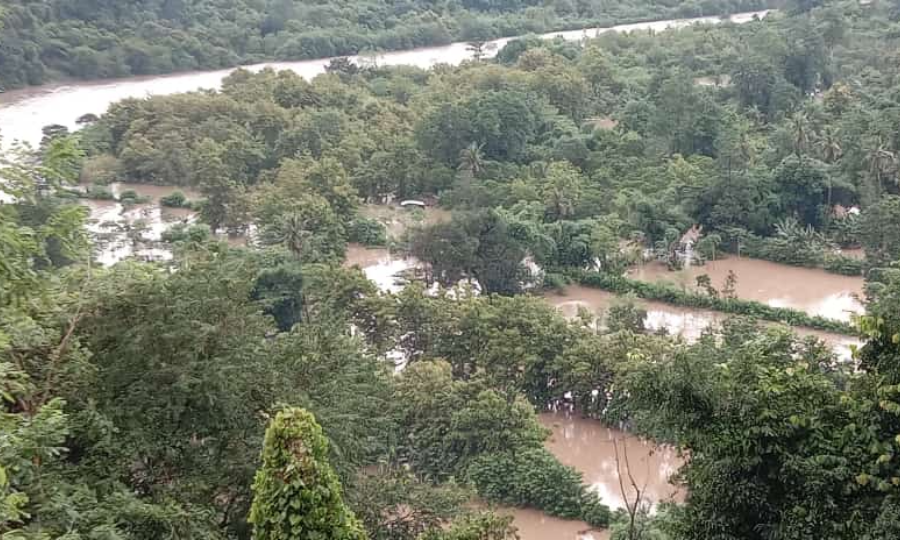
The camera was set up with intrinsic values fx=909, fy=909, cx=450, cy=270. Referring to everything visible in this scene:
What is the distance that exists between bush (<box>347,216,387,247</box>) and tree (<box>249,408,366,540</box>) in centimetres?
1912

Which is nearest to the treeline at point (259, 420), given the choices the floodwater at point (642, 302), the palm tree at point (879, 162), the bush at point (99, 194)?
the floodwater at point (642, 302)

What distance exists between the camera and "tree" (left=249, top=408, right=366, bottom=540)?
17.1ft

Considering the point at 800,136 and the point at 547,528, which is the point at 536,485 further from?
the point at 800,136

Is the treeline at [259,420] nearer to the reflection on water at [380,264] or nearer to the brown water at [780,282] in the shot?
the reflection on water at [380,264]

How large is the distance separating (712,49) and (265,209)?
87.2 feet

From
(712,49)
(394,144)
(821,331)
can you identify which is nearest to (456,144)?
(394,144)

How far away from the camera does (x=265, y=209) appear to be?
75.0 feet

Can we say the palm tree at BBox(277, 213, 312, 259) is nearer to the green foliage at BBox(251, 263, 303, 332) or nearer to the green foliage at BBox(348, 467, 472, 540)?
the green foliage at BBox(251, 263, 303, 332)

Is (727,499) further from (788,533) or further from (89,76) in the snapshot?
(89,76)

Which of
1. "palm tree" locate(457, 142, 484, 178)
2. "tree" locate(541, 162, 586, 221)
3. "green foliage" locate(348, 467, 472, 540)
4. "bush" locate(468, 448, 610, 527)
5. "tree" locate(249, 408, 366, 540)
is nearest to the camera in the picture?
"tree" locate(249, 408, 366, 540)

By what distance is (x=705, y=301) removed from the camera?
65.7 ft

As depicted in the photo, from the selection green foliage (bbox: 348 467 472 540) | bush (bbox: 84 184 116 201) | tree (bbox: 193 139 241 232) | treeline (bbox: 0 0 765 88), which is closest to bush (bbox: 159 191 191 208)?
bush (bbox: 84 184 116 201)

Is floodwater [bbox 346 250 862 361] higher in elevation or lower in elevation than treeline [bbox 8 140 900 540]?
lower

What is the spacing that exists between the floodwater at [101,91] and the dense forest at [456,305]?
1.93 m
